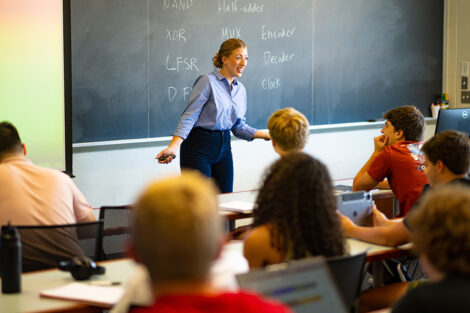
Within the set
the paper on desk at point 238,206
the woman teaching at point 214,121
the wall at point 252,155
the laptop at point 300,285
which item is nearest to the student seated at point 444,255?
the laptop at point 300,285

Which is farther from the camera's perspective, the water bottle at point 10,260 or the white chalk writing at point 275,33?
the white chalk writing at point 275,33

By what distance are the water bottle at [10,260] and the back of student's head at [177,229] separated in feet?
4.47

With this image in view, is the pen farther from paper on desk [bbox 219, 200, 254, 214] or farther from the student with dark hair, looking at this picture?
paper on desk [bbox 219, 200, 254, 214]

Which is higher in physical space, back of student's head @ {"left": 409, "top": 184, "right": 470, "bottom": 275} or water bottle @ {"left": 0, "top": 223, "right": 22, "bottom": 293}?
back of student's head @ {"left": 409, "top": 184, "right": 470, "bottom": 275}

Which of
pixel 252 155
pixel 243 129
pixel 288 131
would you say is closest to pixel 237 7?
pixel 252 155

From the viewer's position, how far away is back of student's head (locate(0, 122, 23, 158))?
3.13 m

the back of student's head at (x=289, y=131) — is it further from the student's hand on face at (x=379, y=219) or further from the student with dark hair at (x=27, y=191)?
the student with dark hair at (x=27, y=191)

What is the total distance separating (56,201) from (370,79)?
16.2 ft

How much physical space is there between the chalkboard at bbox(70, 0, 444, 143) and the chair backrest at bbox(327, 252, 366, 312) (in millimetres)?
3554

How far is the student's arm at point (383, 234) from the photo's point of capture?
302cm

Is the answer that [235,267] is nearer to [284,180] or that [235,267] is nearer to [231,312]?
[284,180]

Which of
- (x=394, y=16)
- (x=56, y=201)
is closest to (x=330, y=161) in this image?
(x=394, y=16)

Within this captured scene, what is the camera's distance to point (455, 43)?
25.8 ft

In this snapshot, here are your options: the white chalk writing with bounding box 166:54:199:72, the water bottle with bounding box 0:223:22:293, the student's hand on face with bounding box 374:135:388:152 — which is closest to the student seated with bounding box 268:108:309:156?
the student's hand on face with bounding box 374:135:388:152
